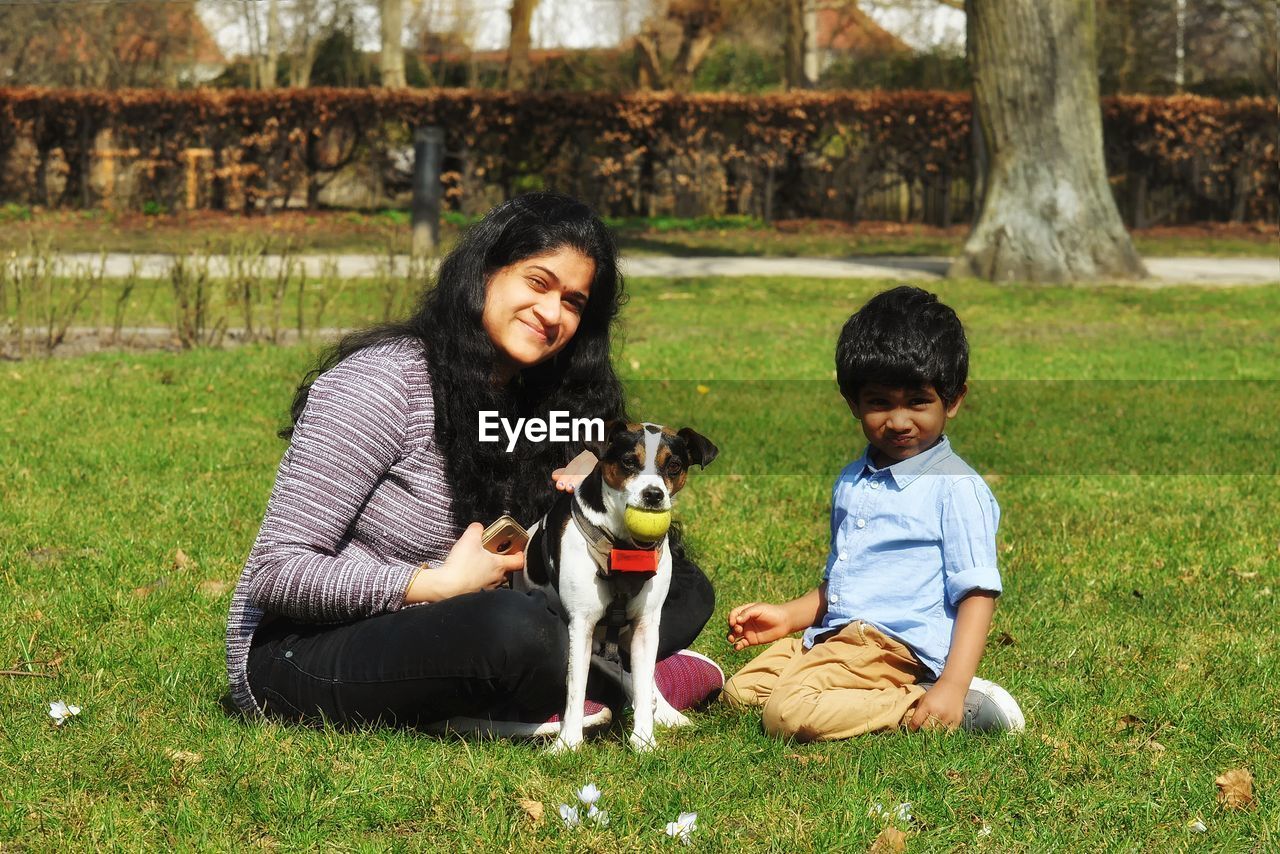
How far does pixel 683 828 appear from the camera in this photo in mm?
2963

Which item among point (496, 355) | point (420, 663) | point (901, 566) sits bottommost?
point (420, 663)

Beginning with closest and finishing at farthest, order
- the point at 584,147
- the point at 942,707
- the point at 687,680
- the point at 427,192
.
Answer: the point at 942,707 → the point at 687,680 → the point at 427,192 → the point at 584,147

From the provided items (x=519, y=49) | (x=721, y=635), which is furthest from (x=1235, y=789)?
(x=519, y=49)

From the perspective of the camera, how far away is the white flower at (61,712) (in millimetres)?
3572

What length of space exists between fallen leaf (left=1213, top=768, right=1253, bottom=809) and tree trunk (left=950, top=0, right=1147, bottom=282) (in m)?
11.8

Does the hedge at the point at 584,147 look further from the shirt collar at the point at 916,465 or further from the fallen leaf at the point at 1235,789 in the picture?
the fallen leaf at the point at 1235,789

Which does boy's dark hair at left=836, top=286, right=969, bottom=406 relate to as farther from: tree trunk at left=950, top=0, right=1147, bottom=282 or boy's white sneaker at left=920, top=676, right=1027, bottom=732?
tree trunk at left=950, top=0, right=1147, bottom=282

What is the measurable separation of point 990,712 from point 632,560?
1.09 meters

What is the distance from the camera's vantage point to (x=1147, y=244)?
827 inches

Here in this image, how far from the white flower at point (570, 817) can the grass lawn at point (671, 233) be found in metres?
14.6

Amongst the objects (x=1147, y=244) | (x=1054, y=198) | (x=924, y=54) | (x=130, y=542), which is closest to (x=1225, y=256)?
(x=1147, y=244)

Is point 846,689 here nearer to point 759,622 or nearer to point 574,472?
point 759,622

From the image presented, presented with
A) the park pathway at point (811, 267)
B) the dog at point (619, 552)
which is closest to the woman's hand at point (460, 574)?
the dog at point (619, 552)

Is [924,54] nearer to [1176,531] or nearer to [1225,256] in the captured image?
[1225,256]
